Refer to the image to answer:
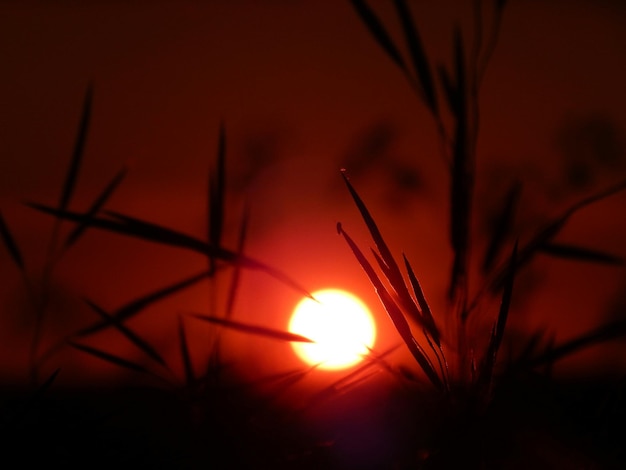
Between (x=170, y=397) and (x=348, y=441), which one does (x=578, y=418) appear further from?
(x=170, y=397)

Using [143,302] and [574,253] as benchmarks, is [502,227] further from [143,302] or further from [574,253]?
[143,302]

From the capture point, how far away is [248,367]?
3.89 feet

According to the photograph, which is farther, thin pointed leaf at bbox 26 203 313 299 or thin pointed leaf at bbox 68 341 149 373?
thin pointed leaf at bbox 68 341 149 373

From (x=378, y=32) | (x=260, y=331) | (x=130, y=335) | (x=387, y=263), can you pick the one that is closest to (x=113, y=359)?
(x=130, y=335)

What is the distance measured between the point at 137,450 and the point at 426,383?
1.06ft

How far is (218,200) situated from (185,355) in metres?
0.21

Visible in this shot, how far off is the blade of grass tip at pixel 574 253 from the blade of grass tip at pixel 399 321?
302mm

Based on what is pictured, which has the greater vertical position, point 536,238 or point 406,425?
point 536,238

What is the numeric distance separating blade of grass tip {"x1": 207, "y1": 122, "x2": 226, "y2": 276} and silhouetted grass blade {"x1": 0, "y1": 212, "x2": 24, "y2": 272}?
27 centimetres

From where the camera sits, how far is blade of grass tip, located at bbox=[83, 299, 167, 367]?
1.03 metres

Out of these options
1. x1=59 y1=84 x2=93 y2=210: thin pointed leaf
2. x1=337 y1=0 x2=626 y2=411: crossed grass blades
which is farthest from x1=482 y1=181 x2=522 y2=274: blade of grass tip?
x1=59 y1=84 x2=93 y2=210: thin pointed leaf

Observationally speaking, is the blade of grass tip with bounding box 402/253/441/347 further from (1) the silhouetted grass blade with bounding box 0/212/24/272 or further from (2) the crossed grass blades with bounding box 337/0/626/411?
(1) the silhouetted grass blade with bounding box 0/212/24/272

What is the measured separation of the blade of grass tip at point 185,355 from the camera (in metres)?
1.04

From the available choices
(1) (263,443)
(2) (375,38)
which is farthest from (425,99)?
(1) (263,443)
